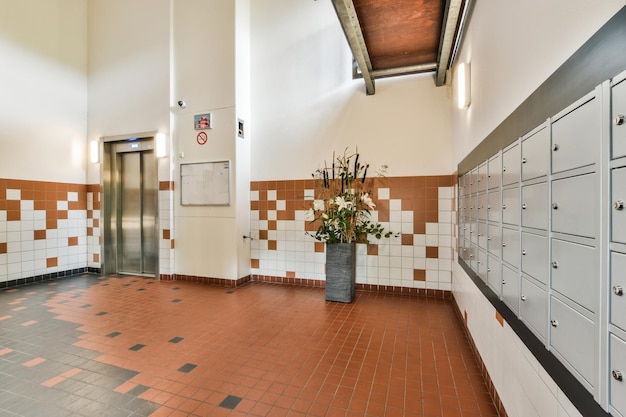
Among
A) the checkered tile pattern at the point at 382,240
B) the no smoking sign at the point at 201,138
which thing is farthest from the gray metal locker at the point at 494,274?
the no smoking sign at the point at 201,138

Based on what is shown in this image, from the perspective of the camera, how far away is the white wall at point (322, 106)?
361 centimetres

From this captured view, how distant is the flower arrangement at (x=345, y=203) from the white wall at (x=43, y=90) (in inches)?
159

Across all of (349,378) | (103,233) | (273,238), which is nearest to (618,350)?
(349,378)

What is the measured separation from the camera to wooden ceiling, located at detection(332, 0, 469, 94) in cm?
228

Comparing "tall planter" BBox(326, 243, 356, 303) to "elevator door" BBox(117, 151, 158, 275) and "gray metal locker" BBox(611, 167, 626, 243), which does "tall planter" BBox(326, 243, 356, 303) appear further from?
"elevator door" BBox(117, 151, 158, 275)

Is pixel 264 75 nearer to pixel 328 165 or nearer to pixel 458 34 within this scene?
pixel 328 165

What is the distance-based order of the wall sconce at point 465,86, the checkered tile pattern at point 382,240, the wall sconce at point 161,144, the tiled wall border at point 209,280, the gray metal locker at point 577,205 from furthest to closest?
the wall sconce at point 161,144
the tiled wall border at point 209,280
the checkered tile pattern at point 382,240
the wall sconce at point 465,86
the gray metal locker at point 577,205

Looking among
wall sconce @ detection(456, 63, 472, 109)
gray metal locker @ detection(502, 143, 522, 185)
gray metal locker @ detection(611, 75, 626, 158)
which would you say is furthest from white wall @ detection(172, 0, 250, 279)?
gray metal locker @ detection(611, 75, 626, 158)

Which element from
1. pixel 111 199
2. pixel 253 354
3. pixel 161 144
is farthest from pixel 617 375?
pixel 111 199

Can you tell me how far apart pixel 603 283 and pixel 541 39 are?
967 mm

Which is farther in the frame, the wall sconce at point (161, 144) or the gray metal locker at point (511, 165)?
the wall sconce at point (161, 144)

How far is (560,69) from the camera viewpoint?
977mm

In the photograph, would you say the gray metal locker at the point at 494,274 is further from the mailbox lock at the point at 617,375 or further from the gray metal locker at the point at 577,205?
the mailbox lock at the point at 617,375

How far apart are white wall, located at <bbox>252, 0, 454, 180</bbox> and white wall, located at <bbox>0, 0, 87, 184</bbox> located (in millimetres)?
3016
